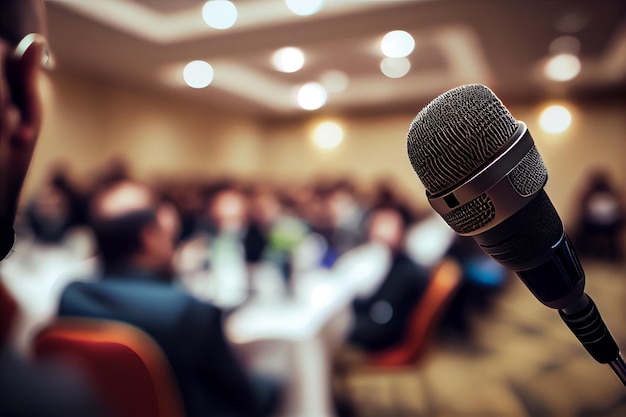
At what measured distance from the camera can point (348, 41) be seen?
457 cm

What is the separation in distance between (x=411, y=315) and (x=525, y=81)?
476 centimetres

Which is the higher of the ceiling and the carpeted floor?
the ceiling

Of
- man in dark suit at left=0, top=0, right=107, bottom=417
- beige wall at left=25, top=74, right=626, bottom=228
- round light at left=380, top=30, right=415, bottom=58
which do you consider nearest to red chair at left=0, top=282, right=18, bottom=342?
man in dark suit at left=0, top=0, right=107, bottom=417

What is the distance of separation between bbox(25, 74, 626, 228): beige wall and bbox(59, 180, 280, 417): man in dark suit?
12.0 ft

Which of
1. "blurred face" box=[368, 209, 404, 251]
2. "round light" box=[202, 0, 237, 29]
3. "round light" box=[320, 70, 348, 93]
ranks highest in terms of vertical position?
"round light" box=[202, 0, 237, 29]

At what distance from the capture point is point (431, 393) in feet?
9.50

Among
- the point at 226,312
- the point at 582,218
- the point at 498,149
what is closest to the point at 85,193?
the point at 226,312

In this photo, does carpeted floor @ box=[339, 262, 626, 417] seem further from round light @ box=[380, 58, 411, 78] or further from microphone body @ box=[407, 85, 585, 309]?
round light @ box=[380, 58, 411, 78]

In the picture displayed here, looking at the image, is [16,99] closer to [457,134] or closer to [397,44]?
[457,134]

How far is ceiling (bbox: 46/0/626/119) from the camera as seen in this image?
3898mm

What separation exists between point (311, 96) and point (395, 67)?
83.4 inches

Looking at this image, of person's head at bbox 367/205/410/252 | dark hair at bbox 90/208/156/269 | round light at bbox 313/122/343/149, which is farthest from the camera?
round light at bbox 313/122/343/149

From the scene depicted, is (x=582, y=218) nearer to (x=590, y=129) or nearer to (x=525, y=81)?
(x=590, y=129)

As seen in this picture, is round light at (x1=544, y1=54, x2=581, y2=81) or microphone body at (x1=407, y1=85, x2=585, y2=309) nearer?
microphone body at (x1=407, y1=85, x2=585, y2=309)
